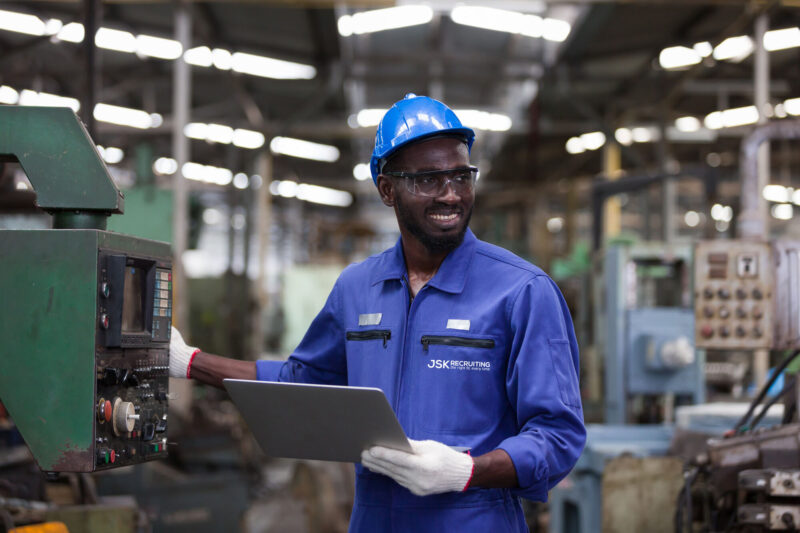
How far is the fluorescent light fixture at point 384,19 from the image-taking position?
7.22 m

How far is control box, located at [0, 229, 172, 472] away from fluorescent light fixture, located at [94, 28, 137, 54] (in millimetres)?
6777

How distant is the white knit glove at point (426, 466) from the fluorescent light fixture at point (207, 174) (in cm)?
1226

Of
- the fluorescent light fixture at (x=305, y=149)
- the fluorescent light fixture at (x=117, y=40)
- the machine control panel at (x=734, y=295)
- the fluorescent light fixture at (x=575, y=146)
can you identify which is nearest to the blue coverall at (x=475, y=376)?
the machine control panel at (x=734, y=295)

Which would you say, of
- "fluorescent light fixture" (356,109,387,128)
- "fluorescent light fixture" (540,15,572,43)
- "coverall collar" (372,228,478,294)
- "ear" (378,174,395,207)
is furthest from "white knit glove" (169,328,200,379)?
"fluorescent light fixture" (356,109,387,128)

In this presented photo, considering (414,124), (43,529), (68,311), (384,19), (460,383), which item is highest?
(384,19)

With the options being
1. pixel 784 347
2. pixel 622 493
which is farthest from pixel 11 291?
pixel 784 347

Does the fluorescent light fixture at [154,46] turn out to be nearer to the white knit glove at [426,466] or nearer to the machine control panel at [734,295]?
the machine control panel at [734,295]

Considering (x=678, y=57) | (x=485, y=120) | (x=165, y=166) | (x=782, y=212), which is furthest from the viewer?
(x=782, y=212)

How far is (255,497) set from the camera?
6.82 metres

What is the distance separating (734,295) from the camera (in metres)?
3.20

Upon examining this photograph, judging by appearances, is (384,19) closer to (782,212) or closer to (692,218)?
(782,212)

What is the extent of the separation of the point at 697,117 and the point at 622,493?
839cm

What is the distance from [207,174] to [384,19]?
7174mm

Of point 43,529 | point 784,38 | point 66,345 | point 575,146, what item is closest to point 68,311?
point 66,345
